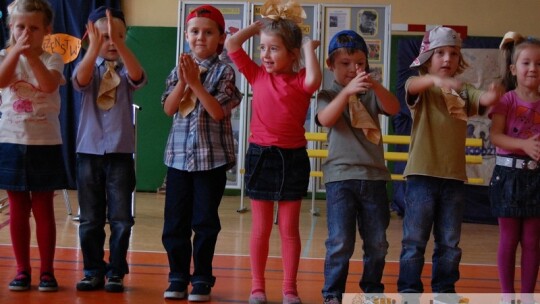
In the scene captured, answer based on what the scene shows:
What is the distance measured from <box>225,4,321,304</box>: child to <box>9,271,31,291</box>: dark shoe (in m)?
1.04

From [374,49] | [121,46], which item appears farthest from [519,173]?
[374,49]

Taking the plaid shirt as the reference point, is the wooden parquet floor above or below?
below

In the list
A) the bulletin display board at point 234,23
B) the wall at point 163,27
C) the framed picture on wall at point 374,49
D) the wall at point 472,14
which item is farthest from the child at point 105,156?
the wall at point 472,14

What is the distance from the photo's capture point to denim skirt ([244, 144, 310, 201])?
10.2 feet

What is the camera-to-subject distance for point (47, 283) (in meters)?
3.27

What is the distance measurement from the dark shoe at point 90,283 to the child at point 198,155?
35 cm

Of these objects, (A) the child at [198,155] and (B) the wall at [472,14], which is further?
(B) the wall at [472,14]

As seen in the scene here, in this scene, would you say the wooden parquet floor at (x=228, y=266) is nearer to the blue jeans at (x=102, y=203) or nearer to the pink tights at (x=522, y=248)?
the blue jeans at (x=102, y=203)

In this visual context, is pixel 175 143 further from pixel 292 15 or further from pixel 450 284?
pixel 450 284

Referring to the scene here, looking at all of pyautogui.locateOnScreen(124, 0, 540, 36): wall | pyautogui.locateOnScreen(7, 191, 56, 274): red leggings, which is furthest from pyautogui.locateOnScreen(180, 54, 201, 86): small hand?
pyautogui.locateOnScreen(124, 0, 540, 36): wall

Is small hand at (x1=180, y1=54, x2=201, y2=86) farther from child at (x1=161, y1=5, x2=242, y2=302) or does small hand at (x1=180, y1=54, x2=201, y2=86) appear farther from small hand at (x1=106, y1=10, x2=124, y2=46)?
small hand at (x1=106, y1=10, x2=124, y2=46)

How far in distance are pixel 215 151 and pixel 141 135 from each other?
15.1ft

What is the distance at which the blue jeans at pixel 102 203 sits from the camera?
10.8 ft

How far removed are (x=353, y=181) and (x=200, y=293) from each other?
847mm
